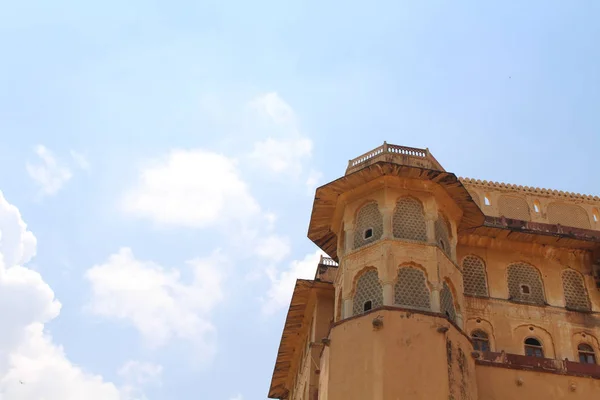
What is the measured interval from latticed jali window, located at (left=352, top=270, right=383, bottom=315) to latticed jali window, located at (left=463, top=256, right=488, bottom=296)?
433 cm

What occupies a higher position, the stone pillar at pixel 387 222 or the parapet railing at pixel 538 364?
the stone pillar at pixel 387 222

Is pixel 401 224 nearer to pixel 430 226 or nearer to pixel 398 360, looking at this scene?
pixel 430 226

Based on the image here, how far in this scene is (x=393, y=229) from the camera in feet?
70.8

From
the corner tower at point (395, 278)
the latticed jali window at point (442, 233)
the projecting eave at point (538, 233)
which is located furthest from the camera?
the projecting eave at point (538, 233)

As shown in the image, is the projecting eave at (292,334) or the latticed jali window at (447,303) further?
the projecting eave at (292,334)

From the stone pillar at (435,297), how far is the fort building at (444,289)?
0.14 ft

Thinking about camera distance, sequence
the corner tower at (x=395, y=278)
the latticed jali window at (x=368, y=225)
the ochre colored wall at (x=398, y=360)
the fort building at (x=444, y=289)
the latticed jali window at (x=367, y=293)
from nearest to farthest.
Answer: the ochre colored wall at (x=398, y=360) < the corner tower at (x=395, y=278) < the fort building at (x=444, y=289) < the latticed jali window at (x=367, y=293) < the latticed jali window at (x=368, y=225)

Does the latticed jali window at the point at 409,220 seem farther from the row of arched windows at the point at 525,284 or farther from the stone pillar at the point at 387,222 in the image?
the row of arched windows at the point at 525,284

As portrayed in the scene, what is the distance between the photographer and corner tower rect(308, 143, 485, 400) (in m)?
18.9

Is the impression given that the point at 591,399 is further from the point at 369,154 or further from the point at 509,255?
the point at 369,154

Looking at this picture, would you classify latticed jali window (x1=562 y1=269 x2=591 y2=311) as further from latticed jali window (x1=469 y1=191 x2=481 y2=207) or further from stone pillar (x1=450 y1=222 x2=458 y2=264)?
stone pillar (x1=450 y1=222 x2=458 y2=264)

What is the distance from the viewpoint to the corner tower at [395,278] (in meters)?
18.9

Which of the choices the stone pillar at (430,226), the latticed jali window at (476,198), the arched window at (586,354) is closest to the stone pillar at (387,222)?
the stone pillar at (430,226)

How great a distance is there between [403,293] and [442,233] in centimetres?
298
